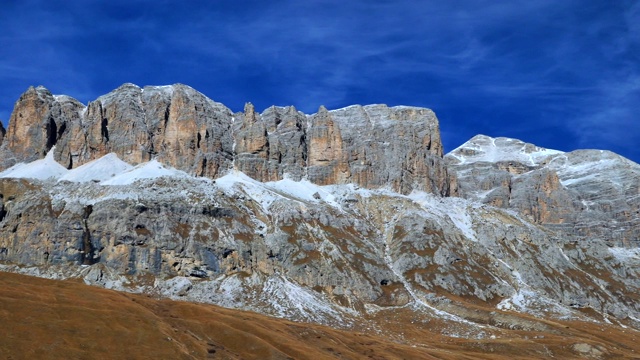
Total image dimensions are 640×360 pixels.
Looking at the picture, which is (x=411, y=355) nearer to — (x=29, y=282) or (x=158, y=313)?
(x=158, y=313)

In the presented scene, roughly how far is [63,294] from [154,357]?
43.1m

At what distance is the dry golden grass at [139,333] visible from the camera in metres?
99.4

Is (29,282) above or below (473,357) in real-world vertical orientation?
above

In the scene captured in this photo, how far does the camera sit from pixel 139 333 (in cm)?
11038

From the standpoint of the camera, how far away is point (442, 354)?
167 metres

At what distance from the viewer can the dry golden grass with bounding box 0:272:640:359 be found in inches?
3915

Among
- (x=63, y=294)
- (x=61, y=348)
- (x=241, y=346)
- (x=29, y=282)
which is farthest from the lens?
(x=29, y=282)

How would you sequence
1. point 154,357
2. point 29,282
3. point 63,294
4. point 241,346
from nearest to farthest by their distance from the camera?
point 154,357, point 241,346, point 63,294, point 29,282

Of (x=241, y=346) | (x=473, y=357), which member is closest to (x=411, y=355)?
(x=473, y=357)

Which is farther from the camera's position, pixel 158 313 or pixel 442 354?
pixel 442 354

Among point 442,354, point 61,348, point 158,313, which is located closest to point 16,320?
point 61,348

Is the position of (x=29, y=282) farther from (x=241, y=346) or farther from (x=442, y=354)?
(x=442, y=354)

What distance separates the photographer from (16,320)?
338 feet

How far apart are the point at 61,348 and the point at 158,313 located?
4435 centimetres
